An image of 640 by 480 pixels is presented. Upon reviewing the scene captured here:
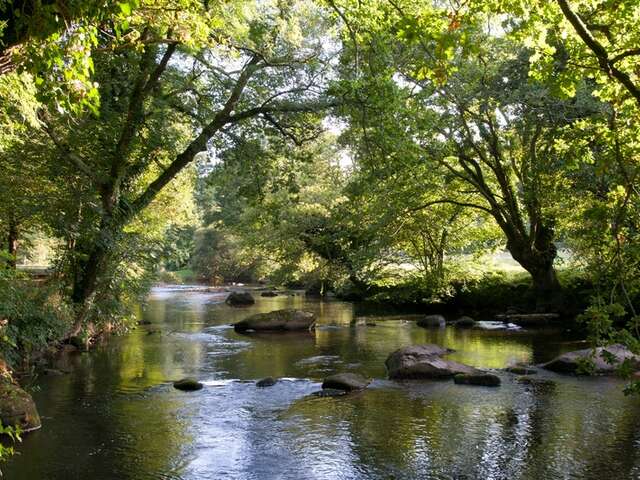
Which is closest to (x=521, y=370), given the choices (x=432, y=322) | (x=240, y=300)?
(x=432, y=322)

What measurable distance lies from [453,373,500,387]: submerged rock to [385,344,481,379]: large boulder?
49cm

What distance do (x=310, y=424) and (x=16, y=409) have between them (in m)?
5.24

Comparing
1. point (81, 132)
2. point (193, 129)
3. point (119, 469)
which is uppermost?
point (193, 129)

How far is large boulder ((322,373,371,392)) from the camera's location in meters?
14.0

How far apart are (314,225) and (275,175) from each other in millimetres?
14335

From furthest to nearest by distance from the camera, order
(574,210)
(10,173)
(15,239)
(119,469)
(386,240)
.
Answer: (386,240) < (15,239) < (574,210) < (10,173) < (119,469)

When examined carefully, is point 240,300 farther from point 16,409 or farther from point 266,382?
point 16,409

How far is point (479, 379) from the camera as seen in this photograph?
14.5 m

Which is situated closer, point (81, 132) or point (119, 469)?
point (119, 469)

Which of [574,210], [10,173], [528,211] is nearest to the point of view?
[10,173]

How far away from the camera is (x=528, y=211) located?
25.2m

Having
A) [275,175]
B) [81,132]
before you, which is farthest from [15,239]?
[275,175]

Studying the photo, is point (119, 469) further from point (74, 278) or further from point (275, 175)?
point (275, 175)

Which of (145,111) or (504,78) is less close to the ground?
(504,78)
